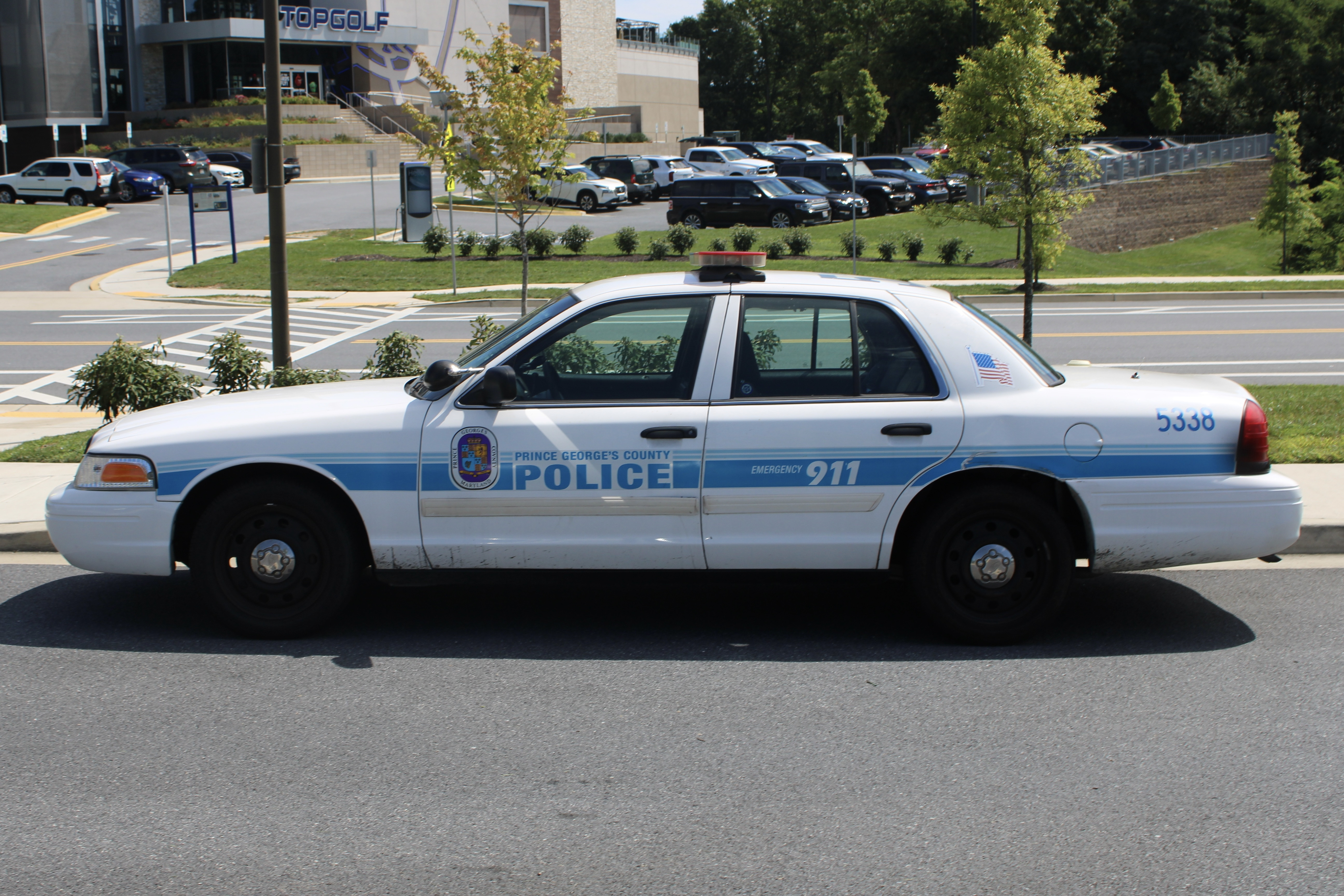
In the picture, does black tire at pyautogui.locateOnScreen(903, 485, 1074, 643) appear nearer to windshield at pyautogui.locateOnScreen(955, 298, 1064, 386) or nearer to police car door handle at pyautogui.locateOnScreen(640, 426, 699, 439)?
windshield at pyautogui.locateOnScreen(955, 298, 1064, 386)

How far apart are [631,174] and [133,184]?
1746 cm

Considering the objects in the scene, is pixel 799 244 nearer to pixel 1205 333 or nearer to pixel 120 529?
pixel 1205 333

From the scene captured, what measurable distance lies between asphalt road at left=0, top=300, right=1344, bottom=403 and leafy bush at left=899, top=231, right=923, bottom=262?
6.53 metres

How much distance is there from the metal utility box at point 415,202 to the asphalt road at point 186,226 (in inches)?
111

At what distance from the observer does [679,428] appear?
534 cm

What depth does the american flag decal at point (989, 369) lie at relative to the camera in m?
5.42

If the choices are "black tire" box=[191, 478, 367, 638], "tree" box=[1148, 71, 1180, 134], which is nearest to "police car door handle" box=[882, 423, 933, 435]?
"black tire" box=[191, 478, 367, 638]

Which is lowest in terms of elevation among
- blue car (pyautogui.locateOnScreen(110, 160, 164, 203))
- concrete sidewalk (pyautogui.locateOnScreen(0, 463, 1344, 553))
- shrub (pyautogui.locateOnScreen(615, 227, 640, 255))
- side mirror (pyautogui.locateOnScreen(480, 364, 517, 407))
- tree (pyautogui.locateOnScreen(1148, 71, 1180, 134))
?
concrete sidewalk (pyautogui.locateOnScreen(0, 463, 1344, 553))

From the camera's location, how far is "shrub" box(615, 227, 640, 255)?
92.6 feet

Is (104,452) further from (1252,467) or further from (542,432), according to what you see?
(1252,467)

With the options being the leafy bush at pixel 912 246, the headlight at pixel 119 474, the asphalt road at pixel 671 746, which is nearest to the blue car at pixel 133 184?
the leafy bush at pixel 912 246

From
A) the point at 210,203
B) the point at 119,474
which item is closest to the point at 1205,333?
the point at 119,474

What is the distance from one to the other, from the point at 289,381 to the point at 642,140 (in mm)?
68465

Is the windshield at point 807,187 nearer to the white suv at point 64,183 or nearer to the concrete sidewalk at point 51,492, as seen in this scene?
the white suv at point 64,183
